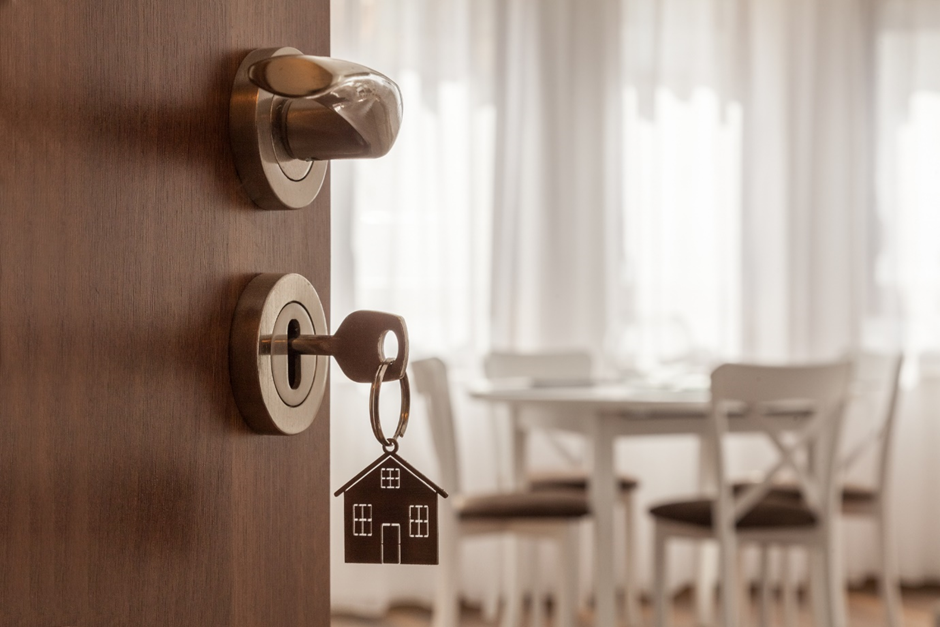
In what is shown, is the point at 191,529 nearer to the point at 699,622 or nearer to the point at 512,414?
the point at 512,414

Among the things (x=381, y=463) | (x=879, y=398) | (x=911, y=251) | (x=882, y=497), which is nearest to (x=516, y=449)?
(x=882, y=497)

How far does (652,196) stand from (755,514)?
159 centimetres

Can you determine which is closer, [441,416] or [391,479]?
[391,479]

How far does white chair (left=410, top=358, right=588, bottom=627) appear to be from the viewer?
7.57 feet

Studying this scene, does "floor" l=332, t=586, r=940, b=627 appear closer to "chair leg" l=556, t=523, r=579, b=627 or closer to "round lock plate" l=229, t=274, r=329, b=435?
"chair leg" l=556, t=523, r=579, b=627

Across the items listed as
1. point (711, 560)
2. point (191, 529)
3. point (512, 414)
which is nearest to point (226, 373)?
point (191, 529)

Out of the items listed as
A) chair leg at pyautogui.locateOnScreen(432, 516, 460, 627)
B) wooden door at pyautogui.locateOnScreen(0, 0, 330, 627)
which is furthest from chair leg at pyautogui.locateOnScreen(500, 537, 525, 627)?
wooden door at pyautogui.locateOnScreen(0, 0, 330, 627)

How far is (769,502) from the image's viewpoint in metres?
2.31

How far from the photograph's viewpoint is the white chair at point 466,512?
2307 millimetres

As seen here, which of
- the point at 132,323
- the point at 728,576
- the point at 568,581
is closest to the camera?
the point at 132,323

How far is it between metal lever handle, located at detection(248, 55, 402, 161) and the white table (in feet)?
6.12

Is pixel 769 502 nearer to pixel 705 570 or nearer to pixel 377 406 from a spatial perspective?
pixel 705 570

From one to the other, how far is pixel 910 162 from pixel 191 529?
383cm

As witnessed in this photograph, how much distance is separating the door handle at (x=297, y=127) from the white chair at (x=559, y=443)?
2.54 metres
